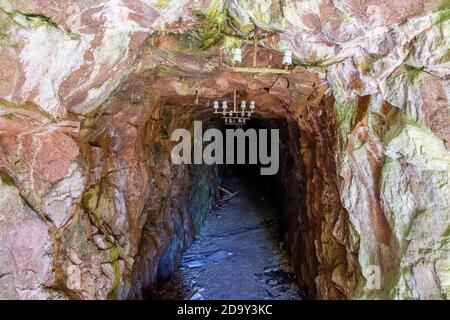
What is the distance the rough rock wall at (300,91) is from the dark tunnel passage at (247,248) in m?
2.73

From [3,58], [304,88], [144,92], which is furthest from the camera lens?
[144,92]

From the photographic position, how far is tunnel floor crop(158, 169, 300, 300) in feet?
27.3

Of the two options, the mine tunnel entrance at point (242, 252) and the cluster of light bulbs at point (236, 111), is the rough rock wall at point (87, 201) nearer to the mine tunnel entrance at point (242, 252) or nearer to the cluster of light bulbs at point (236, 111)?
the mine tunnel entrance at point (242, 252)

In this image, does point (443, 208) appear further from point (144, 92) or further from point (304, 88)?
point (144, 92)

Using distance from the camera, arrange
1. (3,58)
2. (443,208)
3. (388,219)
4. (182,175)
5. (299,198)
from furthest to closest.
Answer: (182,175) < (299,198) < (388,219) < (443,208) < (3,58)

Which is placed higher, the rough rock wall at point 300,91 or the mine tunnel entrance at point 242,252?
the rough rock wall at point 300,91

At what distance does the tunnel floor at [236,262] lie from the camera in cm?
833

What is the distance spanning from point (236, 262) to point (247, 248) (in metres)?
0.95

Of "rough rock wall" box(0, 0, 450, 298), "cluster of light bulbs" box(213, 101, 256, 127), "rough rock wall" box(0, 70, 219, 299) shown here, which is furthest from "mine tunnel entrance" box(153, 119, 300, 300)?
"rough rock wall" box(0, 0, 450, 298)

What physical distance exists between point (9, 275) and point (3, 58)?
2.79 m

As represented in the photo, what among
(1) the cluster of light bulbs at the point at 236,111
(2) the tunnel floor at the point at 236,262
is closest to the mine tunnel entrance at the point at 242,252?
(2) the tunnel floor at the point at 236,262

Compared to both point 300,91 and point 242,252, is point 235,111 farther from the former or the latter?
A: point 242,252
